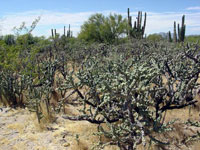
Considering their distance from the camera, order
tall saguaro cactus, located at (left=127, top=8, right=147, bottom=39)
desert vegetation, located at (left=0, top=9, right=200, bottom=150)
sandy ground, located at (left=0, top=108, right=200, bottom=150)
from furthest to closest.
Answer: tall saguaro cactus, located at (left=127, top=8, right=147, bottom=39), sandy ground, located at (left=0, top=108, right=200, bottom=150), desert vegetation, located at (left=0, top=9, right=200, bottom=150)

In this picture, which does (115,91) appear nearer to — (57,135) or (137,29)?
(57,135)

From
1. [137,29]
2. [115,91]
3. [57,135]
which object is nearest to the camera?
[115,91]

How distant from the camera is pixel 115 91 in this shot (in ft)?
10.4

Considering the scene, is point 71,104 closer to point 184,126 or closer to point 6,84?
point 6,84

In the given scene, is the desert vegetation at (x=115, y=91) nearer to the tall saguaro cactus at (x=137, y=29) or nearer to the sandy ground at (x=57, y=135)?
the sandy ground at (x=57, y=135)

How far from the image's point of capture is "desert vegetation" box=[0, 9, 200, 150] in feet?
11.5

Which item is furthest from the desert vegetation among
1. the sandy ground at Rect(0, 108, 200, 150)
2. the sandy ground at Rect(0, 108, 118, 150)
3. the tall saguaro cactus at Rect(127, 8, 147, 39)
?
the tall saguaro cactus at Rect(127, 8, 147, 39)

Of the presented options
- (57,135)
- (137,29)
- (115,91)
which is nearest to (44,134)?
(57,135)

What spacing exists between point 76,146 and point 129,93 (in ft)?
7.04

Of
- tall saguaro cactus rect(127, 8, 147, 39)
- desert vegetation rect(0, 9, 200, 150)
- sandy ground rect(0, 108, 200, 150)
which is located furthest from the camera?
tall saguaro cactus rect(127, 8, 147, 39)

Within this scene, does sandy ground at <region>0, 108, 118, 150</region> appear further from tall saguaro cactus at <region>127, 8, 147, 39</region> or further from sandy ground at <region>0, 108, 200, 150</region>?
tall saguaro cactus at <region>127, 8, 147, 39</region>

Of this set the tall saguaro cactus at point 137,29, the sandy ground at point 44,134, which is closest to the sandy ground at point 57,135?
the sandy ground at point 44,134

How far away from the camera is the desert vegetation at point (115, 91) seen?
350cm

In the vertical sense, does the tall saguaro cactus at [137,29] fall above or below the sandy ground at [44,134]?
above
